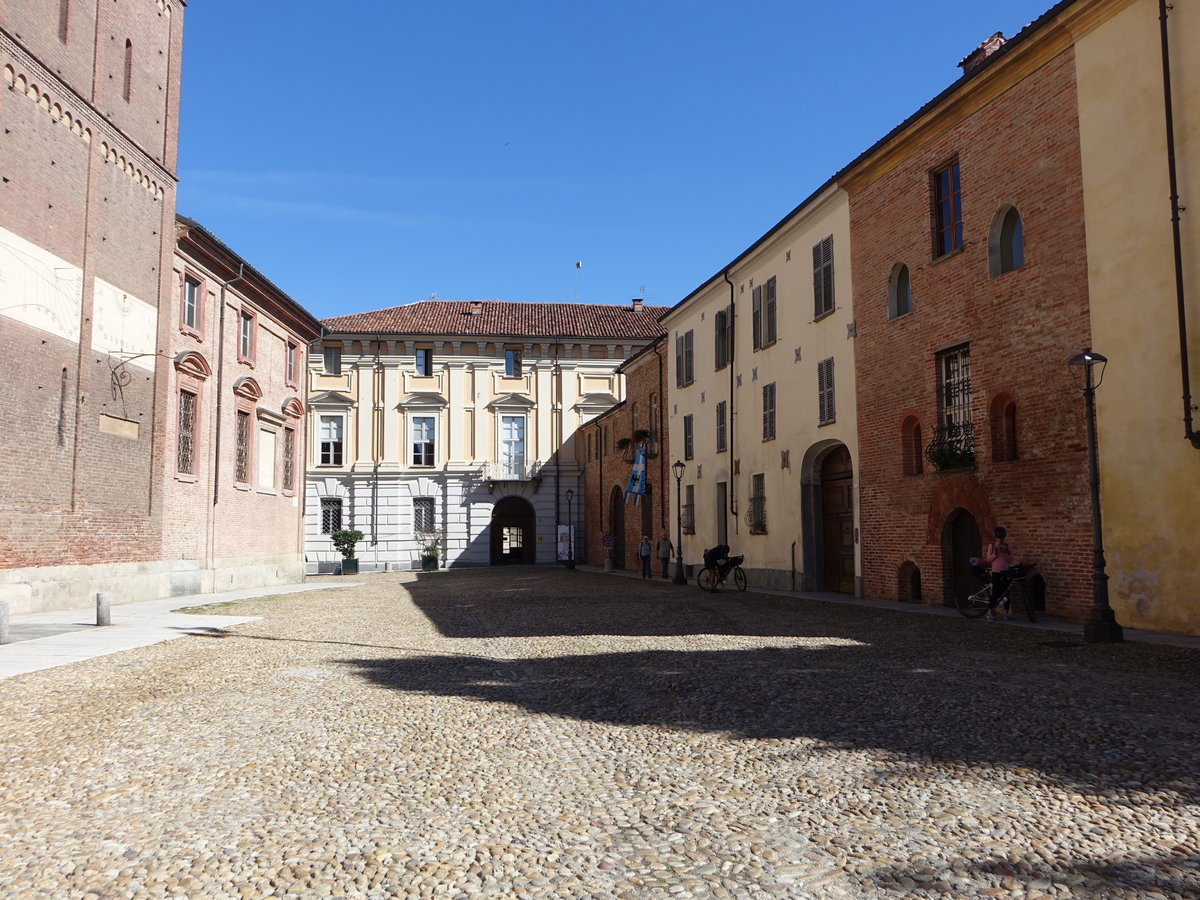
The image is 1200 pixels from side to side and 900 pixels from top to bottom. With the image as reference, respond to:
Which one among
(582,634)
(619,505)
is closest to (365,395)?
(619,505)

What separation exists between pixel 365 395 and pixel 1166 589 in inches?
1412

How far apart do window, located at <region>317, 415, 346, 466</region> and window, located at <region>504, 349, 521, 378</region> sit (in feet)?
25.6

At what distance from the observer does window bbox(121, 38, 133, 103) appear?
757 inches

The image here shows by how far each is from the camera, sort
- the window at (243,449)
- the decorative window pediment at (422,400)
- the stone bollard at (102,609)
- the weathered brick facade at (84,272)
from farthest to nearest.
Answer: the decorative window pediment at (422,400) → the window at (243,449) → the weathered brick facade at (84,272) → the stone bollard at (102,609)

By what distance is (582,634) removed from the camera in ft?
40.7

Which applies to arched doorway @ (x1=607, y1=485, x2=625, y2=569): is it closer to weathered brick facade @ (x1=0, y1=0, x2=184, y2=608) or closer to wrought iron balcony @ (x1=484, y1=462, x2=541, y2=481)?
wrought iron balcony @ (x1=484, y1=462, x2=541, y2=481)

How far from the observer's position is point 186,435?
2234 centimetres

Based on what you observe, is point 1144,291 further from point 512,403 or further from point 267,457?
point 512,403

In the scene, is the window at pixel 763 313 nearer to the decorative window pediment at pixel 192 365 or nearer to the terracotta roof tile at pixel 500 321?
the decorative window pediment at pixel 192 365

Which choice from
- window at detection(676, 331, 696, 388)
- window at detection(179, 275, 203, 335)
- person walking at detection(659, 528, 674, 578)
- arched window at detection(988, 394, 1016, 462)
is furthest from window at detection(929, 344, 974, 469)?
window at detection(179, 275, 203, 335)

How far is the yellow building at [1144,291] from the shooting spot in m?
11.4

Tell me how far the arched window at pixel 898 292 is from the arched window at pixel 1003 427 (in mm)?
3541

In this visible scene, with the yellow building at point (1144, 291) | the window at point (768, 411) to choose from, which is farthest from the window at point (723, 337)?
the yellow building at point (1144, 291)

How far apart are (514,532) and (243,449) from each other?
20.1 meters
